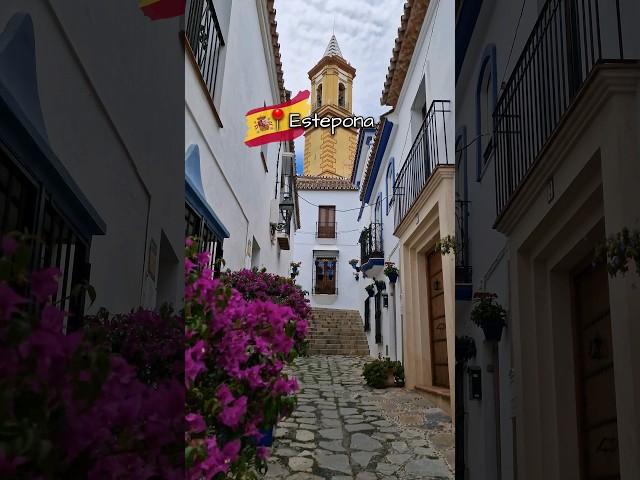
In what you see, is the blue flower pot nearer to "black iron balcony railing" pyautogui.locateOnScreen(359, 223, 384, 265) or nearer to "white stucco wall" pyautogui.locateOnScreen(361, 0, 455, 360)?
"white stucco wall" pyautogui.locateOnScreen(361, 0, 455, 360)

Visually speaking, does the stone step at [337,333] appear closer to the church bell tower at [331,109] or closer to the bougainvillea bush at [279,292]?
the bougainvillea bush at [279,292]

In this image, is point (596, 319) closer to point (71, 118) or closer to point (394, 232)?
point (71, 118)

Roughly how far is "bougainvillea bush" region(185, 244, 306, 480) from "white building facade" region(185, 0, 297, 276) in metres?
0.06

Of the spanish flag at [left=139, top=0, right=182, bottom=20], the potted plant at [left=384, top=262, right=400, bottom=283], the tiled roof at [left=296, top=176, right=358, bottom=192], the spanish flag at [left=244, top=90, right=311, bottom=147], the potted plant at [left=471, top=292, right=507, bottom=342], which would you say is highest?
the spanish flag at [left=244, top=90, right=311, bottom=147]

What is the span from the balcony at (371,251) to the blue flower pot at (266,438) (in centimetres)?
30

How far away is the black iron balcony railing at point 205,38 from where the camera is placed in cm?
77

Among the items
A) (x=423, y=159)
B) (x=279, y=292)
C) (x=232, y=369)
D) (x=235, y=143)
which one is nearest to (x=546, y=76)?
(x=423, y=159)

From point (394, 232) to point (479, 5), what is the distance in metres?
0.39

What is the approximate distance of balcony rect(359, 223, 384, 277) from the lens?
0.92 meters

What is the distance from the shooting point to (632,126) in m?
0.42

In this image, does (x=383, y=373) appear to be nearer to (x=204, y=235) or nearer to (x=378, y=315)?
(x=378, y=315)

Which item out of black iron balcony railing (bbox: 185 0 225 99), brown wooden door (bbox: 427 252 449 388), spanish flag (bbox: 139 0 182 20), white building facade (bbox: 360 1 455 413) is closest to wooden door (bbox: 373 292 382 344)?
white building facade (bbox: 360 1 455 413)

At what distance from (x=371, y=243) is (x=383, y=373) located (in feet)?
0.74

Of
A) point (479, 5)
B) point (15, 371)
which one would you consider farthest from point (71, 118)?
point (479, 5)
